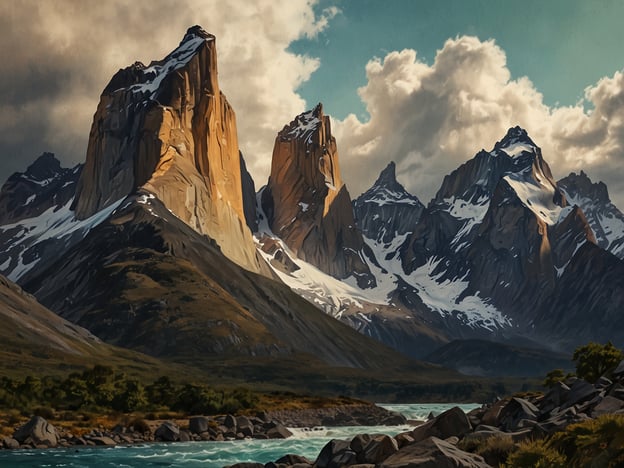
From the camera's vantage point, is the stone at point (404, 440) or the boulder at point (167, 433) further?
the boulder at point (167, 433)

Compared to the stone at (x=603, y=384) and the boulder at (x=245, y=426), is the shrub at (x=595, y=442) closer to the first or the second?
the stone at (x=603, y=384)

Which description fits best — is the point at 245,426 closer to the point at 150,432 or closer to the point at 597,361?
the point at 150,432

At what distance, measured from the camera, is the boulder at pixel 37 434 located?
99.5 meters

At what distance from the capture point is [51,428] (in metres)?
104

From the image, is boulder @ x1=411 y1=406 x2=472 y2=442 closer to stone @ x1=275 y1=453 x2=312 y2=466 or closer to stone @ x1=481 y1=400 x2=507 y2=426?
stone @ x1=481 y1=400 x2=507 y2=426

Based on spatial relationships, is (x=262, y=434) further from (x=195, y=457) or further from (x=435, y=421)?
(x=435, y=421)

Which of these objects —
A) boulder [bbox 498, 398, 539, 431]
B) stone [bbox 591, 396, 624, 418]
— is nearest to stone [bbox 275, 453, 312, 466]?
boulder [bbox 498, 398, 539, 431]

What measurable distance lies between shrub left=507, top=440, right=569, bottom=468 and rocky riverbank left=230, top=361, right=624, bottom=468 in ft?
0.14

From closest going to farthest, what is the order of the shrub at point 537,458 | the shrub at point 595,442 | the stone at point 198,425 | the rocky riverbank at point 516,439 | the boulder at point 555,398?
1. the shrub at point 595,442
2. the shrub at point 537,458
3. the rocky riverbank at point 516,439
4. the boulder at point 555,398
5. the stone at point 198,425

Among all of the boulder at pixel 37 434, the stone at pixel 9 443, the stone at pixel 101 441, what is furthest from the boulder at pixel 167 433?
the stone at pixel 9 443

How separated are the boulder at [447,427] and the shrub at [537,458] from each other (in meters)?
17.5

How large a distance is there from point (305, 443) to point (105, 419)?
3366cm

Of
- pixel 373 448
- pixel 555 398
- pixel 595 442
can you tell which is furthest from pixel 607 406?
pixel 373 448

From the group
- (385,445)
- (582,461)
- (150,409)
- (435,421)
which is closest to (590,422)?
(582,461)
